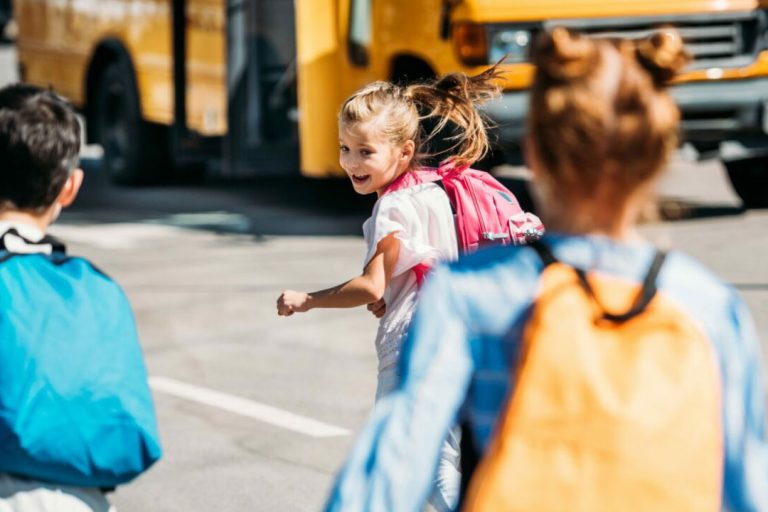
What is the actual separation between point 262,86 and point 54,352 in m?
8.58

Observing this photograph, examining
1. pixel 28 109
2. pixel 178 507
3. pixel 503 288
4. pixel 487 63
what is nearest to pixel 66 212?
pixel 487 63

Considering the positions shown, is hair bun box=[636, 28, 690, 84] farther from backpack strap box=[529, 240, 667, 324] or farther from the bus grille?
the bus grille

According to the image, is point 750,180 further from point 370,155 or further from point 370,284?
point 370,284

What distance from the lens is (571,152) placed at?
190cm

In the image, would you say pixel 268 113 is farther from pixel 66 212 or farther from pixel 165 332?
pixel 165 332

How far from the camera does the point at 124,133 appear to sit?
43.9 ft

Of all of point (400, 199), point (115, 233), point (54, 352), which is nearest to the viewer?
point (54, 352)

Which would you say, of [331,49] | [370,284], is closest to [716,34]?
[331,49]

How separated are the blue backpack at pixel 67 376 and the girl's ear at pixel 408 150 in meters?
1.31

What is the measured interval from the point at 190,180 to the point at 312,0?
14.3 feet

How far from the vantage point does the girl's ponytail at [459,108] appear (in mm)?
3596

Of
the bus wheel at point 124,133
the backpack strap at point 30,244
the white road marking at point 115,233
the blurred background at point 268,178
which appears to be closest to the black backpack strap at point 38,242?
the backpack strap at point 30,244

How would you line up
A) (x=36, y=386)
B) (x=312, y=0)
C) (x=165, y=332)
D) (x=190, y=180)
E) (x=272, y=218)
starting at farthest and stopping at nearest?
1. (x=190, y=180)
2. (x=272, y=218)
3. (x=312, y=0)
4. (x=165, y=332)
5. (x=36, y=386)

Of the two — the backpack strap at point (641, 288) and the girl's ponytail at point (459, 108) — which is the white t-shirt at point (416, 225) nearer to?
the girl's ponytail at point (459, 108)
